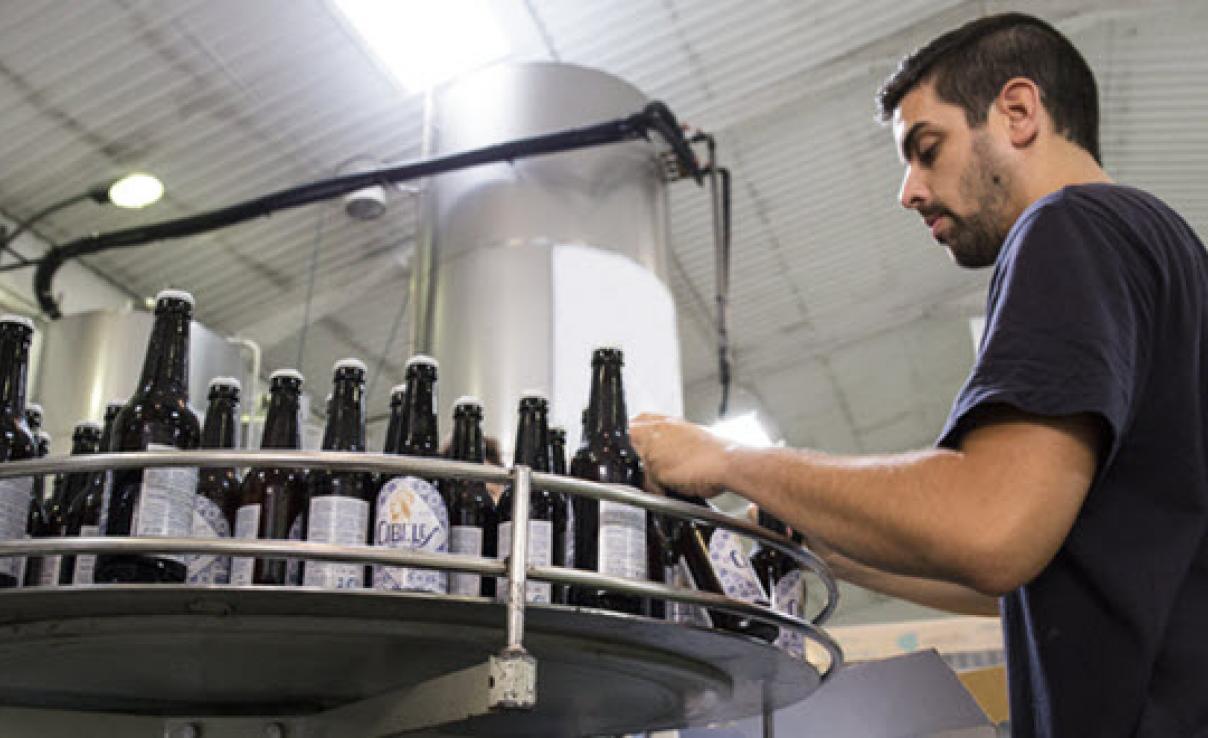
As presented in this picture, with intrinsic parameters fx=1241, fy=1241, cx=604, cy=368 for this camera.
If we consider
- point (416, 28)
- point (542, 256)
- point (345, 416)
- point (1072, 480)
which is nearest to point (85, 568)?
point (345, 416)

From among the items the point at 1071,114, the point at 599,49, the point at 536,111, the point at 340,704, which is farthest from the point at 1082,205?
the point at 599,49

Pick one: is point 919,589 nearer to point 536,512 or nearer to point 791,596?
point 791,596

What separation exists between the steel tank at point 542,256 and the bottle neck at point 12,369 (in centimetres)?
109

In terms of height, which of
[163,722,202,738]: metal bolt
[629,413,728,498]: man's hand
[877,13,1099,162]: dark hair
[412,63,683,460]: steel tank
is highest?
[412,63,683,460]: steel tank

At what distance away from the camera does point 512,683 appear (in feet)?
2.69

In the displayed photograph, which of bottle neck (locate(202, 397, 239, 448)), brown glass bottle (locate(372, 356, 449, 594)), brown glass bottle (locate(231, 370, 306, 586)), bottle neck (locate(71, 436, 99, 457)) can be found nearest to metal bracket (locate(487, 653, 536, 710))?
brown glass bottle (locate(372, 356, 449, 594))

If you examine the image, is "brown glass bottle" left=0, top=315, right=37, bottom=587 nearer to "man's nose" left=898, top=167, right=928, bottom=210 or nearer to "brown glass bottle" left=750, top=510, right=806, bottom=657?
"brown glass bottle" left=750, top=510, right=806, bottom=657

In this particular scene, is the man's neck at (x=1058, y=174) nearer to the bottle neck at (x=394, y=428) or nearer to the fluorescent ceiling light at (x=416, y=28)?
the bottle neck at (x=394, y=428)

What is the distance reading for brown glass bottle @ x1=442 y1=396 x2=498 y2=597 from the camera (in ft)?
3.59

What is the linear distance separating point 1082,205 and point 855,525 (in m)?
0.33

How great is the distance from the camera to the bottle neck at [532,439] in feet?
4.61

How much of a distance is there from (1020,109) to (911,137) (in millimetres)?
105

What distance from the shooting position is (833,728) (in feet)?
5.10

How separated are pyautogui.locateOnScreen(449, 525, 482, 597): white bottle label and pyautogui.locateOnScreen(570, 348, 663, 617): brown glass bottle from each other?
11cm
